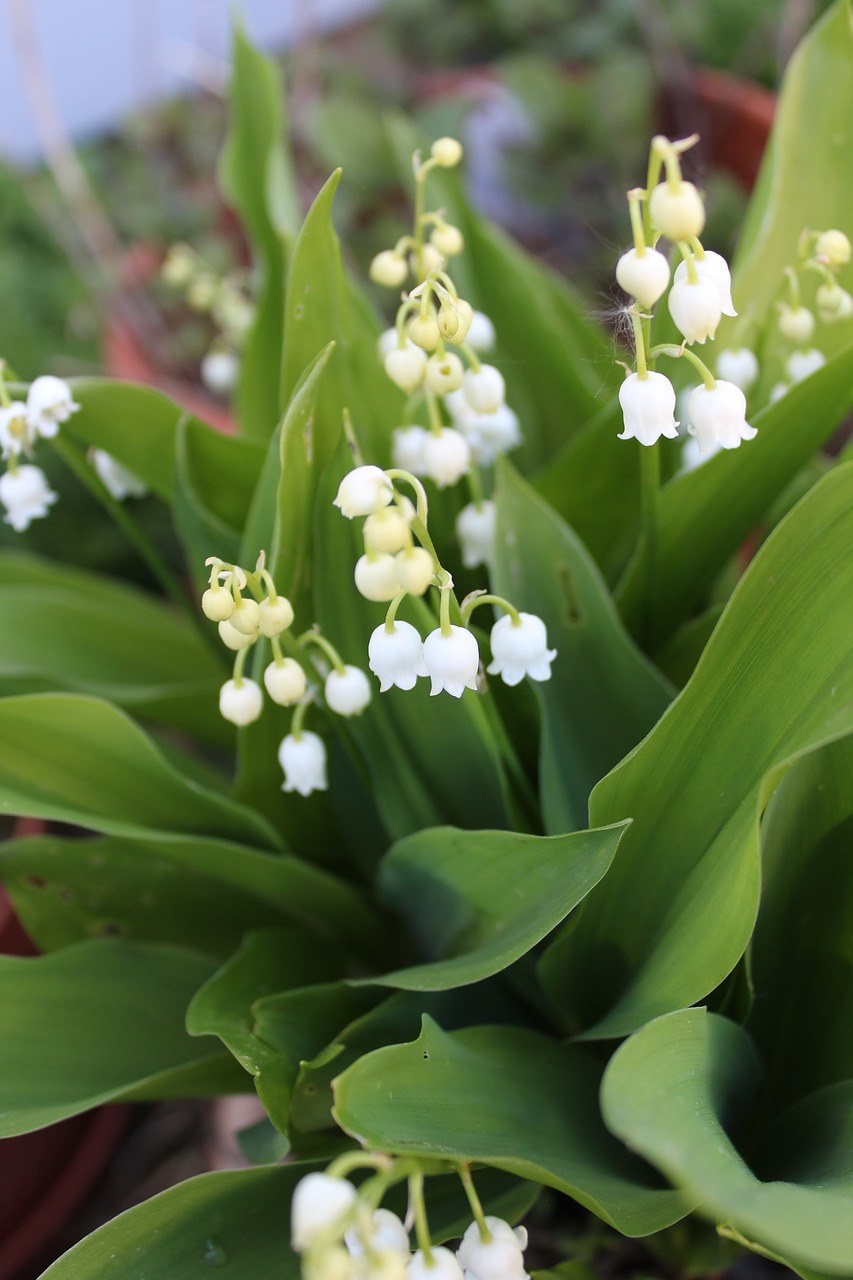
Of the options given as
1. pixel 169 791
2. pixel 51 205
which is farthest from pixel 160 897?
pixel 51 205

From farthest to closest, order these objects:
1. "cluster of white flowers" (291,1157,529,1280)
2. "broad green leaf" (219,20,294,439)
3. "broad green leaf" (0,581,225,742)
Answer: "broad green leaf" (219,20,294,439) → "broad green leaf" (0,581,225,742) → "cluster of white flowers" (291,1157,529,1280)

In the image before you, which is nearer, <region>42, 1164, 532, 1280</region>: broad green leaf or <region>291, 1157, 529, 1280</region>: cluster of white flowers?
<region>291, 1157, 529, 1280</region>: cluster of white flowers

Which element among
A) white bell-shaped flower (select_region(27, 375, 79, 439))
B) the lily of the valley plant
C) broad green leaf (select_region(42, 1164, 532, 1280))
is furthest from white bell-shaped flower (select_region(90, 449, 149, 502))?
broad green leaf (select_region(42, 1164, 532, 1280))

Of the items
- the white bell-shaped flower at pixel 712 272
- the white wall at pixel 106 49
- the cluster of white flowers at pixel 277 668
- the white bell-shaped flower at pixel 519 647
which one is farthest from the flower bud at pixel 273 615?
the white wall at pixel 106 49

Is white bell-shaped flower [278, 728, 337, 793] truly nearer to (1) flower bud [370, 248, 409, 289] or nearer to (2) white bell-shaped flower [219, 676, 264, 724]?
(2) white bell-shaped flower [219, 676, 264, 724]

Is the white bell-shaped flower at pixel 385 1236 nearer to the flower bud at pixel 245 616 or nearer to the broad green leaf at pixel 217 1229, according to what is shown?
the broad green leaf at pixel 217 1229

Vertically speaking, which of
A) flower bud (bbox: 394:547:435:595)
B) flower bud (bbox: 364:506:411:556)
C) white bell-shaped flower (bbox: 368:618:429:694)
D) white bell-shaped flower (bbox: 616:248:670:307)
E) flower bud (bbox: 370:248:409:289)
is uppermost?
white bell-shaped flower (bbox: 616:248:670:307)

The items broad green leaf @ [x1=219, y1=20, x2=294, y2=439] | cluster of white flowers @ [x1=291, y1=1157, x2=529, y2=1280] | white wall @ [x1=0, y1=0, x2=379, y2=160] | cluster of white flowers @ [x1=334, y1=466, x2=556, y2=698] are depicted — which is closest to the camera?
cluster of white flowers @ [x1=291, y1=1157, x2=529, y2=1280]
